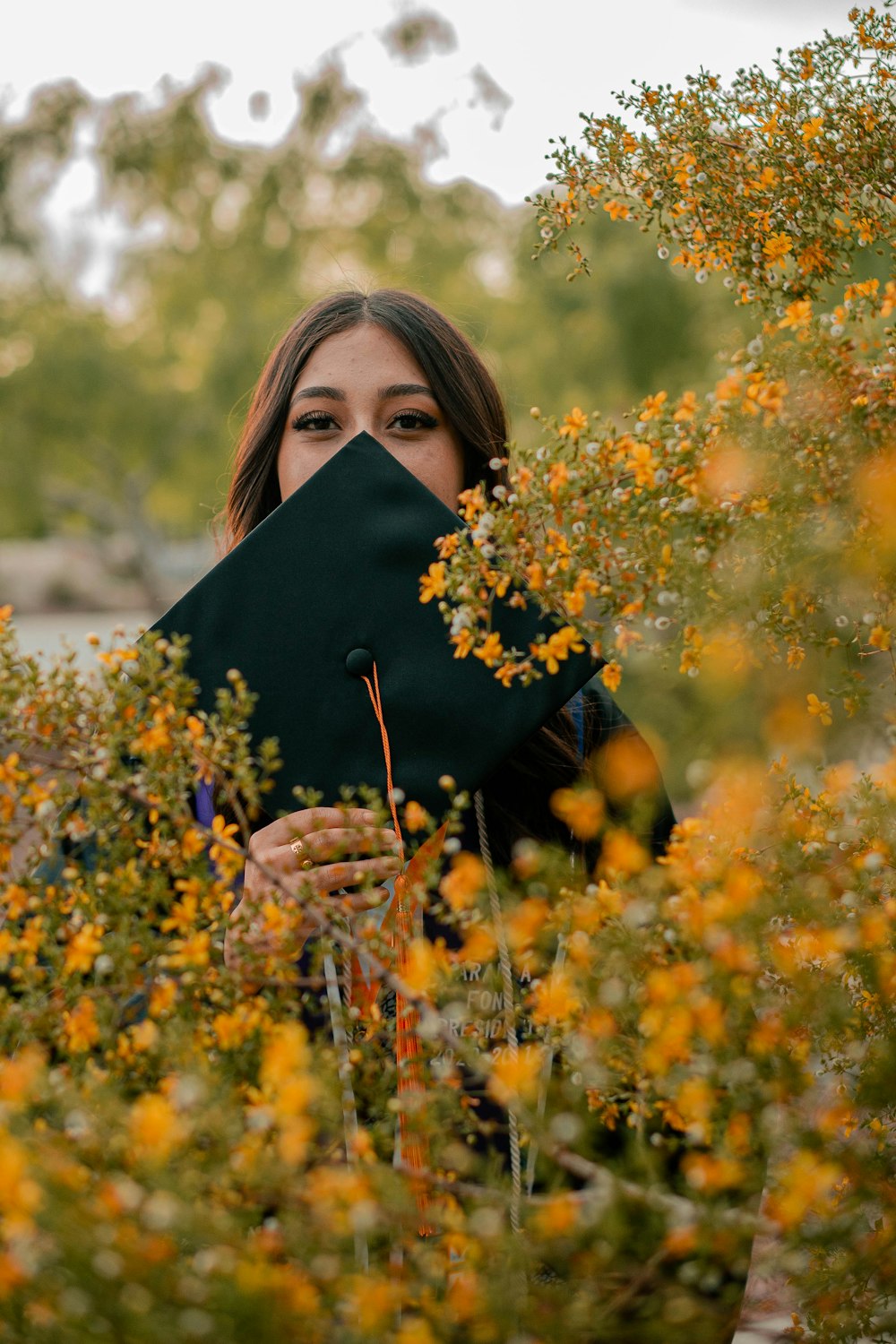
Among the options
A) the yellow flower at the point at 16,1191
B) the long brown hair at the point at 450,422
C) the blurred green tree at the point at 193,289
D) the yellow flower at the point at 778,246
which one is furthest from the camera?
the blurred green tree at the point at 193,289

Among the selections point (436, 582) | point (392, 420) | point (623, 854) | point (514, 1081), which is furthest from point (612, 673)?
point (392, 420)

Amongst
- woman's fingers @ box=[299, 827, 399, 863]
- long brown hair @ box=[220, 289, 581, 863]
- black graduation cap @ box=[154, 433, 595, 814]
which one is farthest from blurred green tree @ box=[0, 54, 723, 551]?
woman's fingers @ box=[299, 827, 399, 863]

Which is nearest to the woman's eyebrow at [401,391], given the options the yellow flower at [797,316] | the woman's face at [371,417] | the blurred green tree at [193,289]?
the woman's face at [371,417]

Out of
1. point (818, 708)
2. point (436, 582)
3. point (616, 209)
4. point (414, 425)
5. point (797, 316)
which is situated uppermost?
point (414, 425)

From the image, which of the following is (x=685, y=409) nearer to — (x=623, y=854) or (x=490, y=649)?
(x=490, y=649)

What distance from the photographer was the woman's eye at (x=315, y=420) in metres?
2.32

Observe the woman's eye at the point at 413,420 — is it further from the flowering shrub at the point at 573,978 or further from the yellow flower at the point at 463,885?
the yellow flower at the point at 463,885

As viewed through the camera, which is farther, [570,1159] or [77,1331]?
[570,1159]

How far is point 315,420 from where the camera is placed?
2332 millimetres

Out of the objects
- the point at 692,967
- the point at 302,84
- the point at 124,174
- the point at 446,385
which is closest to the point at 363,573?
the point at 446,385

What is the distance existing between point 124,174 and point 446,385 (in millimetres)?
21314

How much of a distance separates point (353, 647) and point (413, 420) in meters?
0.71

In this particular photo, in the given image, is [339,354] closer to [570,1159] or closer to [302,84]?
[570,1159]

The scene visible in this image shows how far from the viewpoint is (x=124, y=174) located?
2086cm
